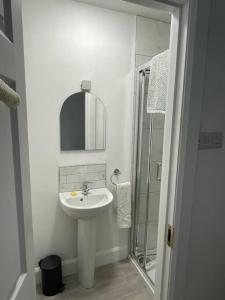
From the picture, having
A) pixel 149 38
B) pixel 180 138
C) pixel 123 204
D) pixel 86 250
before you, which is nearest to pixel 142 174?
pixel 123 204

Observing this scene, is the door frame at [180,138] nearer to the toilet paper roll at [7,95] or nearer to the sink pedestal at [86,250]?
the toilet paper roll at [7,95]

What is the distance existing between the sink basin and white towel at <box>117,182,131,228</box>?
0.50 ft

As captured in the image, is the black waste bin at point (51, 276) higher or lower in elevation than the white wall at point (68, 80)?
lower

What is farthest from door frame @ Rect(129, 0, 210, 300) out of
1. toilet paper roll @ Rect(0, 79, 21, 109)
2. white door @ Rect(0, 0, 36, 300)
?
toilet paper roll @ Rect(0, 79, 21, 109)

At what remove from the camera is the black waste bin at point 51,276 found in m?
1.75

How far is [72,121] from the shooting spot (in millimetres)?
1887

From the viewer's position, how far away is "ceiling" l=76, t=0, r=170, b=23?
5.69ft

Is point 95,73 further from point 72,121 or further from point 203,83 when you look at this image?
point 203,83

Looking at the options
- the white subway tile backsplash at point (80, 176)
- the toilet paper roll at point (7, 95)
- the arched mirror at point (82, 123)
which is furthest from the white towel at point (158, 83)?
the toilet paper roll at point (7, 95)

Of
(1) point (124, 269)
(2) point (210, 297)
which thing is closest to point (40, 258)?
(1) point (124, 269)

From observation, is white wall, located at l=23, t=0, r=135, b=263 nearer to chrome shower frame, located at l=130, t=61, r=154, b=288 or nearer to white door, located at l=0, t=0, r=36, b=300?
chrome shower frame, located at l=130, t=61, r=154, b=288

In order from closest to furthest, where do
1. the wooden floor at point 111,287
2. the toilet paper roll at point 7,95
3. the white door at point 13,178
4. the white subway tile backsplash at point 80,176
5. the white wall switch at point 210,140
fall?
the toilet paper roll at point 7,95 → the white door at point 13,178 → the white wall switch at point 210,140 → the wooden floor at point 111,287 → the white subway tile backsplash at point 80,176

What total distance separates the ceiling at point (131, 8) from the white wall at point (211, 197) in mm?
1116

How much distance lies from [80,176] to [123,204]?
21.5 inches
